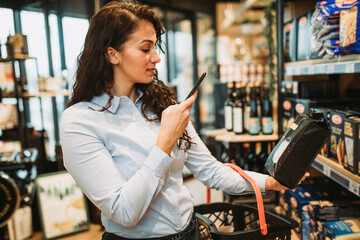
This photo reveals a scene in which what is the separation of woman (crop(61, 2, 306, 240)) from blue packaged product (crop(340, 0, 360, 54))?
0.91 metres

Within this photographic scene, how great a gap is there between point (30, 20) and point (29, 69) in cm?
68

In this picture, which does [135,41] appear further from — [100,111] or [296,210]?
[296,210]

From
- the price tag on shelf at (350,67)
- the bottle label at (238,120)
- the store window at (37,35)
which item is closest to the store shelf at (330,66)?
the price tag on shelf at (350,67)

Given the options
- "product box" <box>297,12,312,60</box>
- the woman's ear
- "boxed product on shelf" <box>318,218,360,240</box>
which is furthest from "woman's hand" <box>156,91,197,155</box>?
"product box" <box>297,12,312,60</box>

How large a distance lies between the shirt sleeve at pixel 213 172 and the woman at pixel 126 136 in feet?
0.28

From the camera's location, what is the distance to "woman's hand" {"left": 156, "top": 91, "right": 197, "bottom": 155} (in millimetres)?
1127

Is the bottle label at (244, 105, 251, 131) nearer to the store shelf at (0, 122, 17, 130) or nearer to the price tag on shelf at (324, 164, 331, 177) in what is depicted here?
the price tag on shelf at (324, 164, 331, 177)

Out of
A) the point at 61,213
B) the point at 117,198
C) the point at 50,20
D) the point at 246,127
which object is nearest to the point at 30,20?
the point at 50,20

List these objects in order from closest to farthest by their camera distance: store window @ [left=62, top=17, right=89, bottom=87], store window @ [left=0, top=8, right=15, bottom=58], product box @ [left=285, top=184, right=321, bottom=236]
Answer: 1. product box @ [left=285, top=184, right=321, bottom=236]
2. store window @ [left=0, top=8, right=15, bottom=58]
3. store window @ [left=62, top=17, right=89, bottom=87]

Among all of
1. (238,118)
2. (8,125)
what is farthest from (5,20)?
(238,118)

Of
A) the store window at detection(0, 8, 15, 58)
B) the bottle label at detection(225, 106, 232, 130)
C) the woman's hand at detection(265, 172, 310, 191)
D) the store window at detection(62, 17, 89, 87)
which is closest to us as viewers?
the woman's hand at detection(265, 172, 310, 191)

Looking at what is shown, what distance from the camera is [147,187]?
1.09 metres

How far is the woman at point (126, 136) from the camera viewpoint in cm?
111

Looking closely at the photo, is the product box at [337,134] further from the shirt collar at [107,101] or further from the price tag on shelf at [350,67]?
the shirt collar at [107,101]
